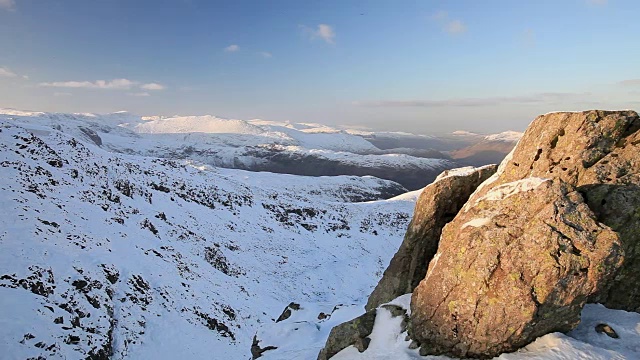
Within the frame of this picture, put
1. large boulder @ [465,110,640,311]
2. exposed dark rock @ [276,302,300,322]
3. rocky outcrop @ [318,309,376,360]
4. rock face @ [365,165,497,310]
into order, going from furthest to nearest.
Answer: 1. exposed dark rock @ [276,302,300,322]
2. rock face @ [365,165,497,310]
3. rocky outcrop @ [318,309,376,360]
4. large boulder @ [465,110,640,311]

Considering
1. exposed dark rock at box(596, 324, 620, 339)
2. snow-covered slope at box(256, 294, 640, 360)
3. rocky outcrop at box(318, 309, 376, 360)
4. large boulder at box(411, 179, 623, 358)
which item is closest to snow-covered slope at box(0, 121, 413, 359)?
snow-covered slope at box(256, 294, 640, 360)

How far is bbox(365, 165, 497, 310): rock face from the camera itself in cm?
1267

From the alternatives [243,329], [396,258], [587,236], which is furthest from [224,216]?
[587,236]

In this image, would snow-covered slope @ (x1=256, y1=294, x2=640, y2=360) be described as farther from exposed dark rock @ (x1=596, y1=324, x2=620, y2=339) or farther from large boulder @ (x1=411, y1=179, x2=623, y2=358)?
large boulder @ (x1=411, y1=179, x2=623, y2=358)

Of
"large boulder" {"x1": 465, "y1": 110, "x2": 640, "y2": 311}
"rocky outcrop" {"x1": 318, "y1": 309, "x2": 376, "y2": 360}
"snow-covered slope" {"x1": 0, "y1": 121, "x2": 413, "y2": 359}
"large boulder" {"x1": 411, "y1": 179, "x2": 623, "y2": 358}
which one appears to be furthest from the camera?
"snow-covered slope" {"x1": 0, "y1": 121, "x2": 413, "y2": 359}

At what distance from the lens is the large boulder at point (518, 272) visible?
25.3ft

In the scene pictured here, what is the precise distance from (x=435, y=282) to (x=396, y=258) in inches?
191

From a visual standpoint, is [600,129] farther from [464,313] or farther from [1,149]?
[1,149]

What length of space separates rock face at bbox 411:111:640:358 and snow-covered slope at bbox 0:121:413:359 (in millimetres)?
15597

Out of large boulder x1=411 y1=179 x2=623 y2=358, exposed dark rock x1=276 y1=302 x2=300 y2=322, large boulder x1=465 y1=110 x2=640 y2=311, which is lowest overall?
exposed dark rock x1=276 y1=302 x2=300 y2=322

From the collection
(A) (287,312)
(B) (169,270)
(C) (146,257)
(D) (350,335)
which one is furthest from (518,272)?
(C) (146,257)

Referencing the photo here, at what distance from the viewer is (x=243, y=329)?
24.7 m

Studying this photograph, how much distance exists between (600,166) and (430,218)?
5454mm

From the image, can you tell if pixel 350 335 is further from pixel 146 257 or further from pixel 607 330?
pixel 146 257
